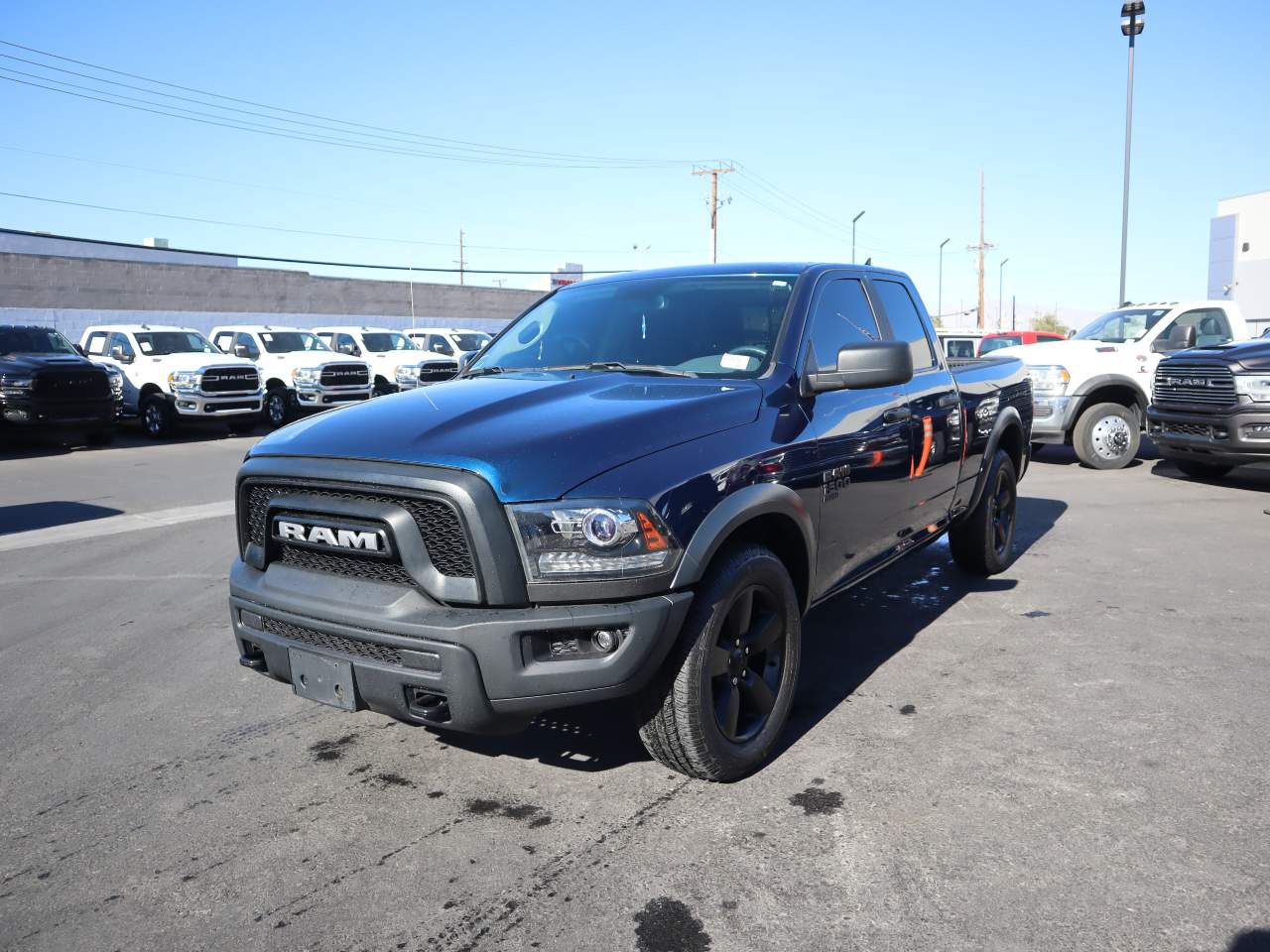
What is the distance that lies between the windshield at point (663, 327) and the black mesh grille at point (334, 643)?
1699mm

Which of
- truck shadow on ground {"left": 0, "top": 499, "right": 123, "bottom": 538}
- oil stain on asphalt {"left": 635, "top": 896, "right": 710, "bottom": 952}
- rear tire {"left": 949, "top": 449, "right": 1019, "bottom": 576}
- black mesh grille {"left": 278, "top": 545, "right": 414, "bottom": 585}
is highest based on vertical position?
black mesh grille {"left": 278, "top": 545, "right": 414, "bottom": 585}

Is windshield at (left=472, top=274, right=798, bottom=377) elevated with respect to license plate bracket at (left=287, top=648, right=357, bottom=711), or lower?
elevated

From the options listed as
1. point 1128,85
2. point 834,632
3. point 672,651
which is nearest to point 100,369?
point 834,632

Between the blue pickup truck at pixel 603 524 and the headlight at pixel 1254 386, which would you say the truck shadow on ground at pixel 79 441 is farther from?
the headlight at pixel 1254 386

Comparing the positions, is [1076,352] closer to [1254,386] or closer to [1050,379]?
[1050,379]

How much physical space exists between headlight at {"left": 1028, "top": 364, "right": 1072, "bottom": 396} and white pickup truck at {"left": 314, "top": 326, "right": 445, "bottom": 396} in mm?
13411

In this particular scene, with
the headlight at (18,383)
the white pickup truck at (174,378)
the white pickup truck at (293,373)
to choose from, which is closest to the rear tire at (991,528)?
the headlight at (18,383)

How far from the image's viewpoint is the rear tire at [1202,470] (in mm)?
11230

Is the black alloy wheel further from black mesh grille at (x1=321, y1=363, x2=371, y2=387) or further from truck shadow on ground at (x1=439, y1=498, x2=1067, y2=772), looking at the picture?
black mesh grille at (x1=321, y1=363, x2=371, y2=387)

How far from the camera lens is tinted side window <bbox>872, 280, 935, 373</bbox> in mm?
5102

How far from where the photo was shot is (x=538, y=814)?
10.8 ft

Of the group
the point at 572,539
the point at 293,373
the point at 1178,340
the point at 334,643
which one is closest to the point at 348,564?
the point at 334,643

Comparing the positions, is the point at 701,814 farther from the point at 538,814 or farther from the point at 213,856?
the point at 213,856

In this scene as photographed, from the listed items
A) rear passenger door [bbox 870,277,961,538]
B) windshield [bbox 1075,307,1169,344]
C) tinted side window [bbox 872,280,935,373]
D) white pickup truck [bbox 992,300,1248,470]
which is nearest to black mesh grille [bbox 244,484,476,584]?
rear passenger door [bbox 870,277,961,538]
